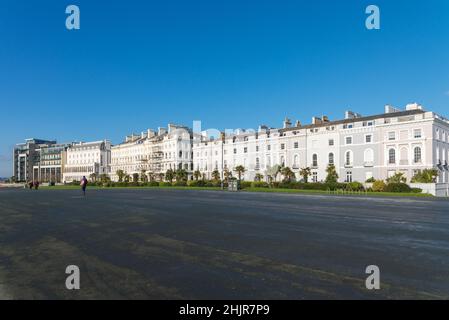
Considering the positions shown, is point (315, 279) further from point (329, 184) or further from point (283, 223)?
point (329, 184)

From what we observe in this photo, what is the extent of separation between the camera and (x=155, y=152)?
104 m

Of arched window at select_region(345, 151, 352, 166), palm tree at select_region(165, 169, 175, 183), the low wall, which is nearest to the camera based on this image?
the low wall

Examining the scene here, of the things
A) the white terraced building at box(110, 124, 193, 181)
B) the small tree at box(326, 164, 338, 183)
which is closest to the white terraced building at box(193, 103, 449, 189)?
the small tree at box(326, 164, 338, 183)

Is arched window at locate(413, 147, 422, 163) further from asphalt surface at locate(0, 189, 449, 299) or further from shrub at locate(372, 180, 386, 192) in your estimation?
asphalt surface at locate(0, 189, 449, 299)

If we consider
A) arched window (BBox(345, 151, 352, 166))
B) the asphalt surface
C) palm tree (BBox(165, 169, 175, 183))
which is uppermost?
arched window (BBox(345, 151, 352, 166))

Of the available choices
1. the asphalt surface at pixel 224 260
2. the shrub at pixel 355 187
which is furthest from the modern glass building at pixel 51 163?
the asphalt surface at pixel 224 260

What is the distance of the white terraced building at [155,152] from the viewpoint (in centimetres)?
9769

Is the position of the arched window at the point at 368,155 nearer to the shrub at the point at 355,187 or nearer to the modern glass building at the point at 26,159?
the shrub at the point at 355,187

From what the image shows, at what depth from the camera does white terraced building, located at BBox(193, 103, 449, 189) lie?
50.7 meters

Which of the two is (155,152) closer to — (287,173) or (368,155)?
(287,173)

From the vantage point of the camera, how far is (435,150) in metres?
50.1

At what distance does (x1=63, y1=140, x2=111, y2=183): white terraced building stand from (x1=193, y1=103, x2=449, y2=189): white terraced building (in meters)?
75.9

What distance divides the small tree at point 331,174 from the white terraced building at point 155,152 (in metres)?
47.5

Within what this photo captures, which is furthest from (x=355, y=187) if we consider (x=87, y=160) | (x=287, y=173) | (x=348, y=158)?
(x=87, y=160)
